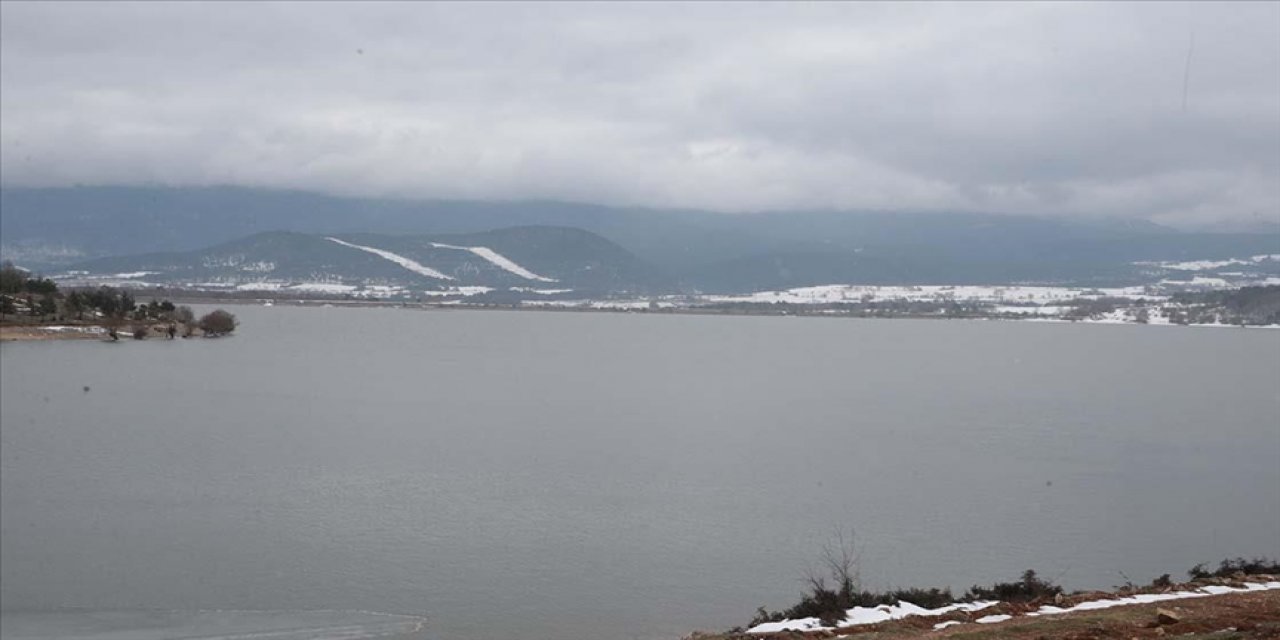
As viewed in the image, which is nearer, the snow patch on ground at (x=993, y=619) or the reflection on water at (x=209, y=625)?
the snow patch on ground at (x=993, y=619)

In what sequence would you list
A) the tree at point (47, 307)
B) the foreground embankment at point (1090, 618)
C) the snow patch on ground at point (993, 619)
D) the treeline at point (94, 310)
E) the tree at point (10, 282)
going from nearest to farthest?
1. the foreground embankment at point (1090, 618)
2. the snow patch on ground at point (993, 619)
3. the tree at point (10, 282)
4. the treeline at point (94, 310)
5. the tree at point (47, 307)

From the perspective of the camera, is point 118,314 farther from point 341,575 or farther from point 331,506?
point 341,575

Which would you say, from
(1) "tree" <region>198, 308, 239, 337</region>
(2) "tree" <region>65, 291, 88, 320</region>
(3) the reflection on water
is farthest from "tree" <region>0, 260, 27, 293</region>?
(3) the reflection on water

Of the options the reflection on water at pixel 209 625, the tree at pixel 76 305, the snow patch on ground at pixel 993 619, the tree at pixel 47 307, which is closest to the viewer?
the snow patch on ground at pixel 993 619

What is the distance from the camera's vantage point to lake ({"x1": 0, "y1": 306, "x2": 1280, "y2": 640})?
20859mm

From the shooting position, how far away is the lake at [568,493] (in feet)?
68.4

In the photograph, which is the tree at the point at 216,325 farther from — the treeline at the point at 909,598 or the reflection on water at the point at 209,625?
the treeline at the point at 909,598

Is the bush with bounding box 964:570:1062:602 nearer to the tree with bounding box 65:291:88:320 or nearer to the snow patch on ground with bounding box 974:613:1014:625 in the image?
the snow patch on ground with bounding box 974:613:1014:625

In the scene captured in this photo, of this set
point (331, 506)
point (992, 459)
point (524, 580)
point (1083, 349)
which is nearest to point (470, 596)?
point (524, 580)

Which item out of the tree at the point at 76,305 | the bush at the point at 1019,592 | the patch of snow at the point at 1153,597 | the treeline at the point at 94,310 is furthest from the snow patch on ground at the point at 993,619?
the tree at the point at 76,305

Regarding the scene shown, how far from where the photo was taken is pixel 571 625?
64.4 ft

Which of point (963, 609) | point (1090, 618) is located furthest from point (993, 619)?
point (1090, 618)

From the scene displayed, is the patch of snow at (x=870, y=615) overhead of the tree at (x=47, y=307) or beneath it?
beneath

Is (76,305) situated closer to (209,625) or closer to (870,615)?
(209,625)
